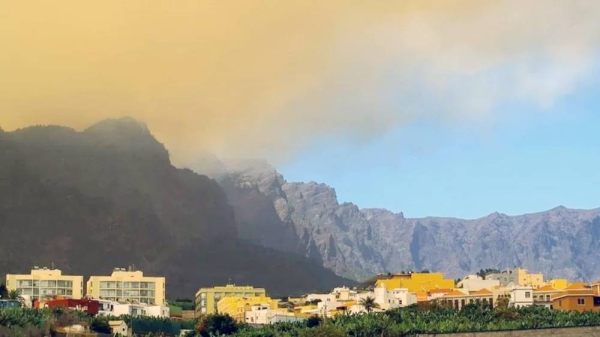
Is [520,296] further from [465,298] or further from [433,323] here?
[433,323]

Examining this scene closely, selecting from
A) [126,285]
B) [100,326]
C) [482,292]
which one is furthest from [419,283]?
[100,326]

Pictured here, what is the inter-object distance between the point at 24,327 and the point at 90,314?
81.6 ft

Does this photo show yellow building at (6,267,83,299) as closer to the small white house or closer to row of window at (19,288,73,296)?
row of window at (19,288,73,296)

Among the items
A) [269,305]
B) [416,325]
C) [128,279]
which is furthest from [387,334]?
[128,279]

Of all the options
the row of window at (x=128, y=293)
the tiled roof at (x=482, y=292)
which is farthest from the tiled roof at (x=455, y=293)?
the row of window at (x=128, y=293)

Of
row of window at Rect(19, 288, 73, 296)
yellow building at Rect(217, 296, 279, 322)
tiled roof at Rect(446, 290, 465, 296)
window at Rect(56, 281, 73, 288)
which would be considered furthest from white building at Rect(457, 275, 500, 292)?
window at Rect(56, 281, 73, 288)

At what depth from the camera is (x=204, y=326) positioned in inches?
4953

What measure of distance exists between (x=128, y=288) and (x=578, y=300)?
243 feet

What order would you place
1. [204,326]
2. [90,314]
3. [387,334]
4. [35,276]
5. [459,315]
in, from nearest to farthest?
1. [387,334]
2. [459,315]
3. [204,326]
4. [90,314]
5. [35,276]

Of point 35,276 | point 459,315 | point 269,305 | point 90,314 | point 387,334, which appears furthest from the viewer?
point 35,276

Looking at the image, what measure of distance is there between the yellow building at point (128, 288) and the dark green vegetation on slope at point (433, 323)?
57198mm

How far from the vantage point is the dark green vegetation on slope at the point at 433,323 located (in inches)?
4176

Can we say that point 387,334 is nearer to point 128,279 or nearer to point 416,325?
point 416,325

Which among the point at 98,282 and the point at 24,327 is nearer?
the point at 24,327
